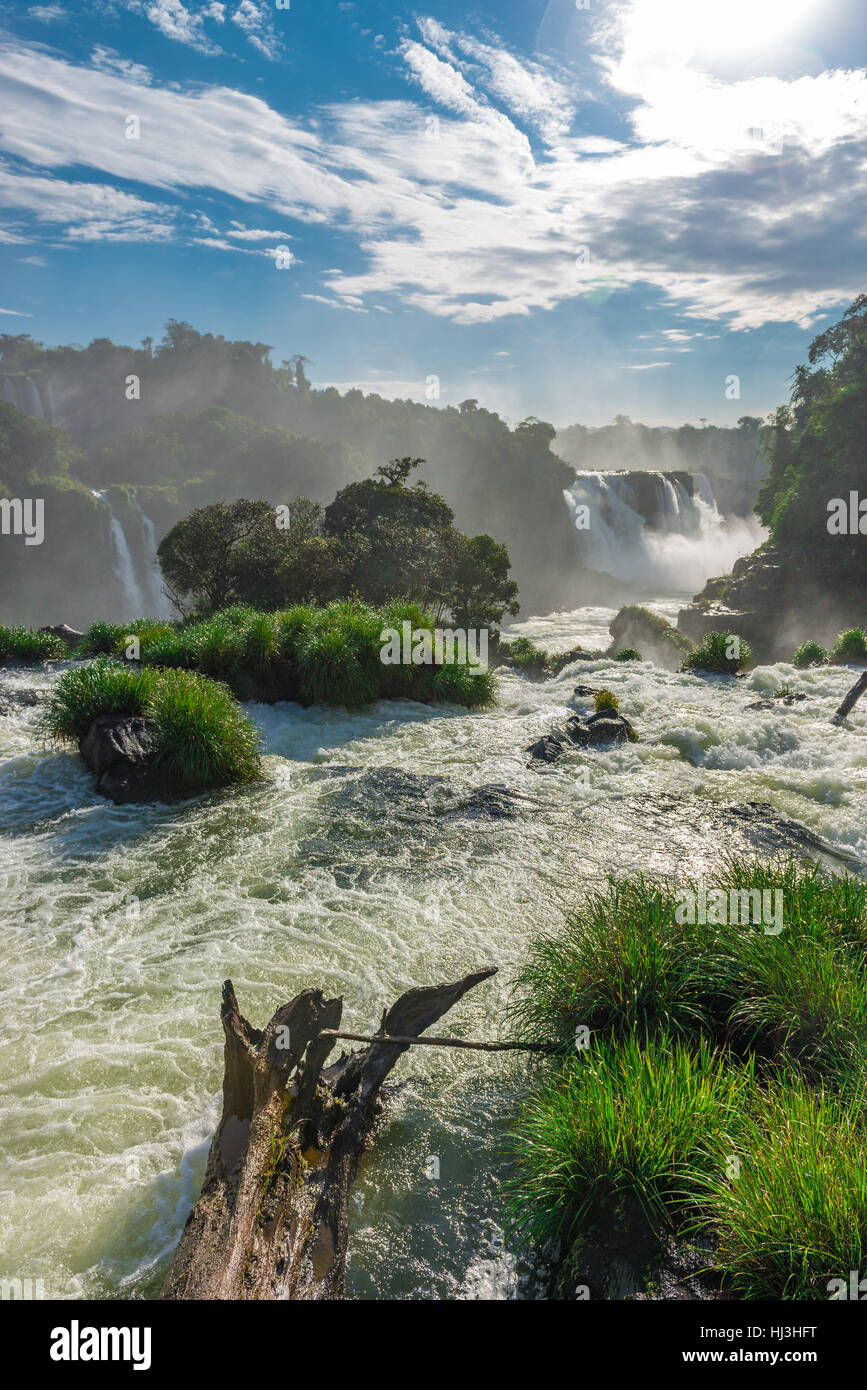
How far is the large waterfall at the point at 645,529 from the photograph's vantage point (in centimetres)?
5834

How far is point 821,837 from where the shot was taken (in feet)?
29.2

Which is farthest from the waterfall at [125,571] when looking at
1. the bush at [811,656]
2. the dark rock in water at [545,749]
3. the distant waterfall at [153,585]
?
the dark rock in water at [545,749]

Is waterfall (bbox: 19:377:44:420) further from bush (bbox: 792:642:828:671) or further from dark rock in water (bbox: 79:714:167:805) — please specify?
dark rock in water (bbox: 79:714:167:805)

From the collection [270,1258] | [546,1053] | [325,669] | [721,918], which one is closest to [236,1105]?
[270,1258]

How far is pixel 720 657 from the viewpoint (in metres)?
21.4

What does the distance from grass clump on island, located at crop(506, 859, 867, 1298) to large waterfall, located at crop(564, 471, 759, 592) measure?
181ft

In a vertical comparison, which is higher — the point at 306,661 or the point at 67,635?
the point at 67,635

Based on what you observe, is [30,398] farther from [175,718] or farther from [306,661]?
[175,718]

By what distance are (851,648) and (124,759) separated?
2047cm

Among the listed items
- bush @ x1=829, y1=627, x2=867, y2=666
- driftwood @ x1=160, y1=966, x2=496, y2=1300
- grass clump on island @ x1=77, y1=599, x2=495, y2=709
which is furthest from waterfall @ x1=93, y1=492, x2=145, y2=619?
driftwood @ x1=160, y1=966, x2=496, y2=1300

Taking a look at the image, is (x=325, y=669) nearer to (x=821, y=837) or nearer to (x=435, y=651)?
(x=435, y=651)

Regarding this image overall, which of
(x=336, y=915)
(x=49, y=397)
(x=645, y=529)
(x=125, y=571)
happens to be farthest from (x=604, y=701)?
(x=49, y=397)

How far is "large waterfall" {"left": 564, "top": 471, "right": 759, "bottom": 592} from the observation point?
58.3 m

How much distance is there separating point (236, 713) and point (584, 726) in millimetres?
6494
